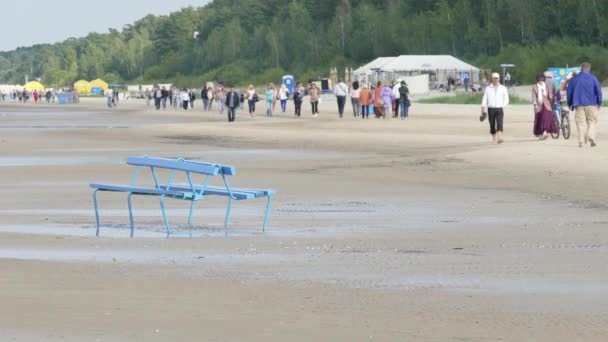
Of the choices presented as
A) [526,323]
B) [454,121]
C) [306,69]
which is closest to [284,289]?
[526,323]

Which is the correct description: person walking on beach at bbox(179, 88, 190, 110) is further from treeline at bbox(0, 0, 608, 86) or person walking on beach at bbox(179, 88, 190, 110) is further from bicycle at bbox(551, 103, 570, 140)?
bicycle at bbox(551, 103, 570, 140)

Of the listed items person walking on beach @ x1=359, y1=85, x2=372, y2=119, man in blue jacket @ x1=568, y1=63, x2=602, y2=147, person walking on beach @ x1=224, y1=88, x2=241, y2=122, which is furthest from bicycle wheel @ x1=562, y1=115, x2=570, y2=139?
person walking on beach @ x1=224, y1=88, x2=241, y2=122

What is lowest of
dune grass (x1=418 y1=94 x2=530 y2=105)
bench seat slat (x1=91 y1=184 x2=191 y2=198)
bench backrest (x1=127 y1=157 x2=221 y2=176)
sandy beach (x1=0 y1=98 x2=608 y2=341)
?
dune grass (x1=418 y1=94 x2=530 y2=105)

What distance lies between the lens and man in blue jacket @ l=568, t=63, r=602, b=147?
26.2 meters

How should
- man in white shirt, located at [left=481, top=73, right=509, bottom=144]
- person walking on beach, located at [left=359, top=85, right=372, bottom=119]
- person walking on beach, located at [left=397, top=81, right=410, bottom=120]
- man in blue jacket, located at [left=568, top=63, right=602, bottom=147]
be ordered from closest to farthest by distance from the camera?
man in blue jacket, located at [left=568, top=63, right=602, bottom=147]
man in white shirt, located at [left=481, top=73, right=509, bottom=144]
person walking on beach, located at [left=397, top=81, right=410, bottom=120]
person walking on beach, located at [left=359, top=85, right=372, bottom=119]

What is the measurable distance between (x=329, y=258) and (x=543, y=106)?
66.2ft

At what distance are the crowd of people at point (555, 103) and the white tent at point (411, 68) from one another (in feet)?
211

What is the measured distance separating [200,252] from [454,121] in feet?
123

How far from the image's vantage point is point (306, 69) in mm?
176500

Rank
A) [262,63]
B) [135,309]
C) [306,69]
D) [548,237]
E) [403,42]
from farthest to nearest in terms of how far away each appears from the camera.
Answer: [262,63]
[306,69]
[403,42]
[548,237]
[135,309]

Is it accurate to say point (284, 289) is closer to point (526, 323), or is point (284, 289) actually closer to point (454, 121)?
point (526, 323)

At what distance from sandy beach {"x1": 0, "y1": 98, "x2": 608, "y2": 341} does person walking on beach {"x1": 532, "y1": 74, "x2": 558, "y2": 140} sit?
6.22m

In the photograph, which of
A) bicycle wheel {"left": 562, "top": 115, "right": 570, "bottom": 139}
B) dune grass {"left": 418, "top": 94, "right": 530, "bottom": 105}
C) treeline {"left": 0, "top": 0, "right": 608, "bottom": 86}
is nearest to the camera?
bicycle wheel {"left": 562, "top": 115, "right": 570, "bottom": 139}

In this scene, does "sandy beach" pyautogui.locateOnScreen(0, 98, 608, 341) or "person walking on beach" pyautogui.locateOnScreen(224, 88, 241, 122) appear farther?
"person walking on beach" pyautogui.locateOnScreen(224, 88, 241, 122)
